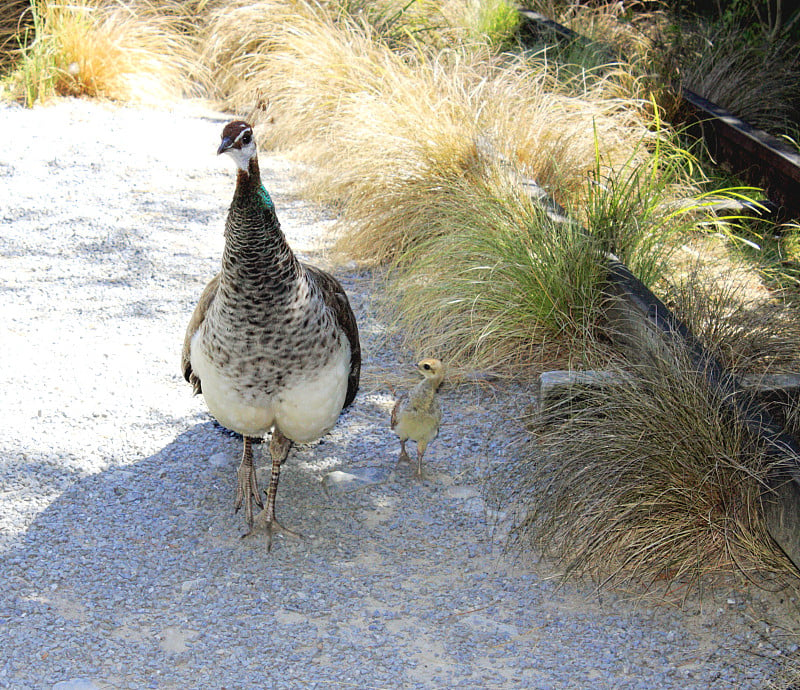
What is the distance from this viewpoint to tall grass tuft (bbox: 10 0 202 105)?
32.3 ft

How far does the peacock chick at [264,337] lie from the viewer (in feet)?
10.8

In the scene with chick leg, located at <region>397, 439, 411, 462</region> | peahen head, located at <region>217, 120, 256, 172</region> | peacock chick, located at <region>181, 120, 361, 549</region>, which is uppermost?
peahen head, located at <region>217, 120, 256, 172</region>

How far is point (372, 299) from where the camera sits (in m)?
6.12

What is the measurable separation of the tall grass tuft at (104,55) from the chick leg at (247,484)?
24.1 feet

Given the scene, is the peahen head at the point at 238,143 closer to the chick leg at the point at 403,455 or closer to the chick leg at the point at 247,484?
the chick leg at the point at 247,484

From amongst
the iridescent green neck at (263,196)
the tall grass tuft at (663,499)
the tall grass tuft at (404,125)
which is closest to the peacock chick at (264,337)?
the iridescent green neck at (263,196)

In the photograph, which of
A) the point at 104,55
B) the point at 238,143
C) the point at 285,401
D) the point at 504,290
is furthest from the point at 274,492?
the point at 104,55

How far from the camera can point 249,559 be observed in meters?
3.74

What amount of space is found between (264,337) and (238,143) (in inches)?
28.2

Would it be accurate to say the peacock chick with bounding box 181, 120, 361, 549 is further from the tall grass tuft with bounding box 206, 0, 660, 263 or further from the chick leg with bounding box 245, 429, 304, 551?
the tall grass tuft with bounding box 206, 0, 660, 263

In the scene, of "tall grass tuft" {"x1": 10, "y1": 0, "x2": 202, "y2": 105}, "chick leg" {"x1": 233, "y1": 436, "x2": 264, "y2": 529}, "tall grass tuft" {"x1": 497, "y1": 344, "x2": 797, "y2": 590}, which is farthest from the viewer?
"tall grass tuft" {"x1": 10, "y1": 0, "x2": 202, "y2": 105}

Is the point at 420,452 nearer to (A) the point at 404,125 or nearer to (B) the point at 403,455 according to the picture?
(B) the point at 403,455

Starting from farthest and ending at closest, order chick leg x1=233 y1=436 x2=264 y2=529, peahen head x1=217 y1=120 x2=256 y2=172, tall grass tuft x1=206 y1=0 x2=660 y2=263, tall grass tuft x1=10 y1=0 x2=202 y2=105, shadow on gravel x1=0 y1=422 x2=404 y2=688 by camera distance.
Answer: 1. tall grass tuft x1=10 y1=0 x2=202 y2=105
2. tall grass tuft x1=206 y1=0 x2=660 y2=263
3. chick leg x1=233 y1=436 x2=264 y2=529
4. peahen head x1=217 y1=120 x2=256 y2=172
5. shadow on gravel x1=0 y1=422 x2=404 y2=688

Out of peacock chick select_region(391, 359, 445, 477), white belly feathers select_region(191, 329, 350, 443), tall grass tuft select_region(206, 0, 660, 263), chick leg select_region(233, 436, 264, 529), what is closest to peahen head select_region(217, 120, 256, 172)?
white belly feathers select_region(191, 329, 350, 443)
